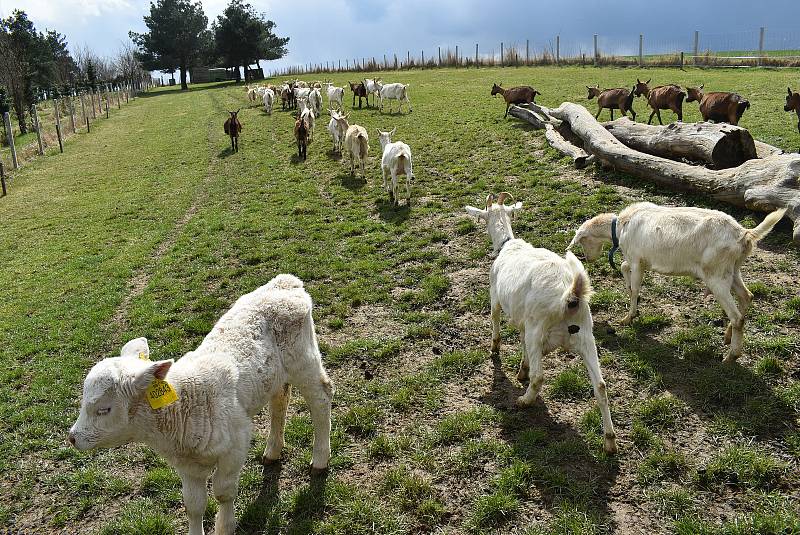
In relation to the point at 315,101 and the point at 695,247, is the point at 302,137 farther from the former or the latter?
the point at 695,247

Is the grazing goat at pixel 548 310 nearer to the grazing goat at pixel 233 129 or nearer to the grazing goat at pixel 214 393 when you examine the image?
the grazing goat at pixel 214 393

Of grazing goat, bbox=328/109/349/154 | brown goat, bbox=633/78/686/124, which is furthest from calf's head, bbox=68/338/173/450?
brown goat, bbox=633/78/686/124

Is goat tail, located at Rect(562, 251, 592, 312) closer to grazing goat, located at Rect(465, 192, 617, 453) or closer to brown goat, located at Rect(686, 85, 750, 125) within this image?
grazing goat, located at Rect(465, 192, 617, 453)

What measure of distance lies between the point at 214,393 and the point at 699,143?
36.5 ft

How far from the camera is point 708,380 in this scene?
211 inches

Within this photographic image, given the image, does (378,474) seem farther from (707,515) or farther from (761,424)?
(761,424)

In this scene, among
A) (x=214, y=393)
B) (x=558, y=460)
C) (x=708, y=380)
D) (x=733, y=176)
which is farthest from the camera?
(x=733, y=176)

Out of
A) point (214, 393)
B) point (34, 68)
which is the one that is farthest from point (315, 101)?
point (34, 68)

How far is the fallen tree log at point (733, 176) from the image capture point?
825cm

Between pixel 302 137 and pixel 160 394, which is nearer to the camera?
pixel 160 394

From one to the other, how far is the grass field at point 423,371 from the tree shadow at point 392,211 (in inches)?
2.9

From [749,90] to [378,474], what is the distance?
25007 mm

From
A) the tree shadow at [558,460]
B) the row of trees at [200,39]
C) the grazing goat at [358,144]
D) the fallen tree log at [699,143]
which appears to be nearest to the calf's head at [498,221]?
the tree shadow at [558,460]

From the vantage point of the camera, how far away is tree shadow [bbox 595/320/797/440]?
4.78 metres
